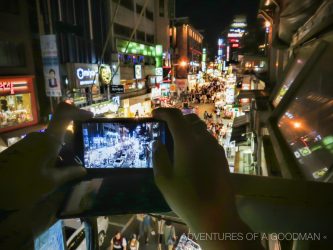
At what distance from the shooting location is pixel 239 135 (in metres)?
11.5

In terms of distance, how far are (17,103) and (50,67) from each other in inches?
98.8

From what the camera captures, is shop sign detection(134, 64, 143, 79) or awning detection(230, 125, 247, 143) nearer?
awning detection(230, 125, 247, 143)

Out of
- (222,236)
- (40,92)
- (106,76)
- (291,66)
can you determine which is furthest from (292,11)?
(106,76)

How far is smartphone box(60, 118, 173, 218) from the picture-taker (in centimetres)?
172

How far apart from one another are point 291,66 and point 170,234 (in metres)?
8.94

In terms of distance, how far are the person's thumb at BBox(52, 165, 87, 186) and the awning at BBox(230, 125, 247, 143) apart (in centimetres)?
939

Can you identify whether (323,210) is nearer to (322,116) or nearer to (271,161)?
(322,116)

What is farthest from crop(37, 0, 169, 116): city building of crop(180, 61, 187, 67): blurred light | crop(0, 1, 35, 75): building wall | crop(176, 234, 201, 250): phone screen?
crop(180, 61, 187, 67): blurred light

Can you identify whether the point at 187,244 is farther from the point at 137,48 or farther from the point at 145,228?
the point at 137,48

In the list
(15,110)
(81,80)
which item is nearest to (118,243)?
(15,110)

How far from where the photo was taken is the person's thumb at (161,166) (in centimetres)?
122

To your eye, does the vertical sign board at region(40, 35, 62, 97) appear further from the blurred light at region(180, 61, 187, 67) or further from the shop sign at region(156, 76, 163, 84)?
the blurred light at region(180, 61, 187, 67)

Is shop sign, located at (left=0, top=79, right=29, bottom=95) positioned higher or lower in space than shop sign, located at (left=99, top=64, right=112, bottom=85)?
lower

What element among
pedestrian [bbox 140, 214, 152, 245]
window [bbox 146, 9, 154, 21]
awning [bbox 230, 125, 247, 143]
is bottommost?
pedestrian [bbox 140, 214, 152, 245]
